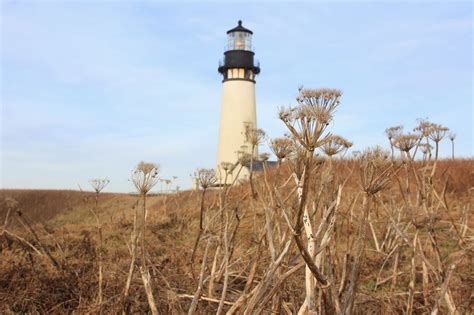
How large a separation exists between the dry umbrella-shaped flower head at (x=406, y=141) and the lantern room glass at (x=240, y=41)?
109 ft

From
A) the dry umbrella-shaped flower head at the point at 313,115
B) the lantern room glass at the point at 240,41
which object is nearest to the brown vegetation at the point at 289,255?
the dry umbrella-shaped flower head at the point at 313,115

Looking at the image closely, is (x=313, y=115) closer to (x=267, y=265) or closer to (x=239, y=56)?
(x=267, y=265)

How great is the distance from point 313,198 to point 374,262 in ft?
13.6

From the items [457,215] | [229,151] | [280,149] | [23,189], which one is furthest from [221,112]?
[280,149]

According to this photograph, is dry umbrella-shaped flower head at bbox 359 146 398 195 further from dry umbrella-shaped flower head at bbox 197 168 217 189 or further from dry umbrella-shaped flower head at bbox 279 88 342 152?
dry umbrella-shaped flower head at bbox 197 168 217 189

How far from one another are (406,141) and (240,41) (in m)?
33.7

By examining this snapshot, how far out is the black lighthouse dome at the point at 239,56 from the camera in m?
35.9

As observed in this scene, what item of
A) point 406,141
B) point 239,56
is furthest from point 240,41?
point 406,141

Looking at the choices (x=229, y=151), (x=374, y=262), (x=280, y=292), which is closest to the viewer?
(x=280, y=292)

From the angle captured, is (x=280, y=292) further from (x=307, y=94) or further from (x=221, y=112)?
(x=221, y=112)

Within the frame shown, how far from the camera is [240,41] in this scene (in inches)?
1453

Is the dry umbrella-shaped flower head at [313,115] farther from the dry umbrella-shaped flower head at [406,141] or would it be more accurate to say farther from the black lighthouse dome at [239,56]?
the black lighthouse dome at [239,56]

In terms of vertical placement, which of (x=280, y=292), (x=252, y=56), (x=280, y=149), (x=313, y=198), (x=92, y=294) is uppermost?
(x=252, y=56)

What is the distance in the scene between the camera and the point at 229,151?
115 feet
